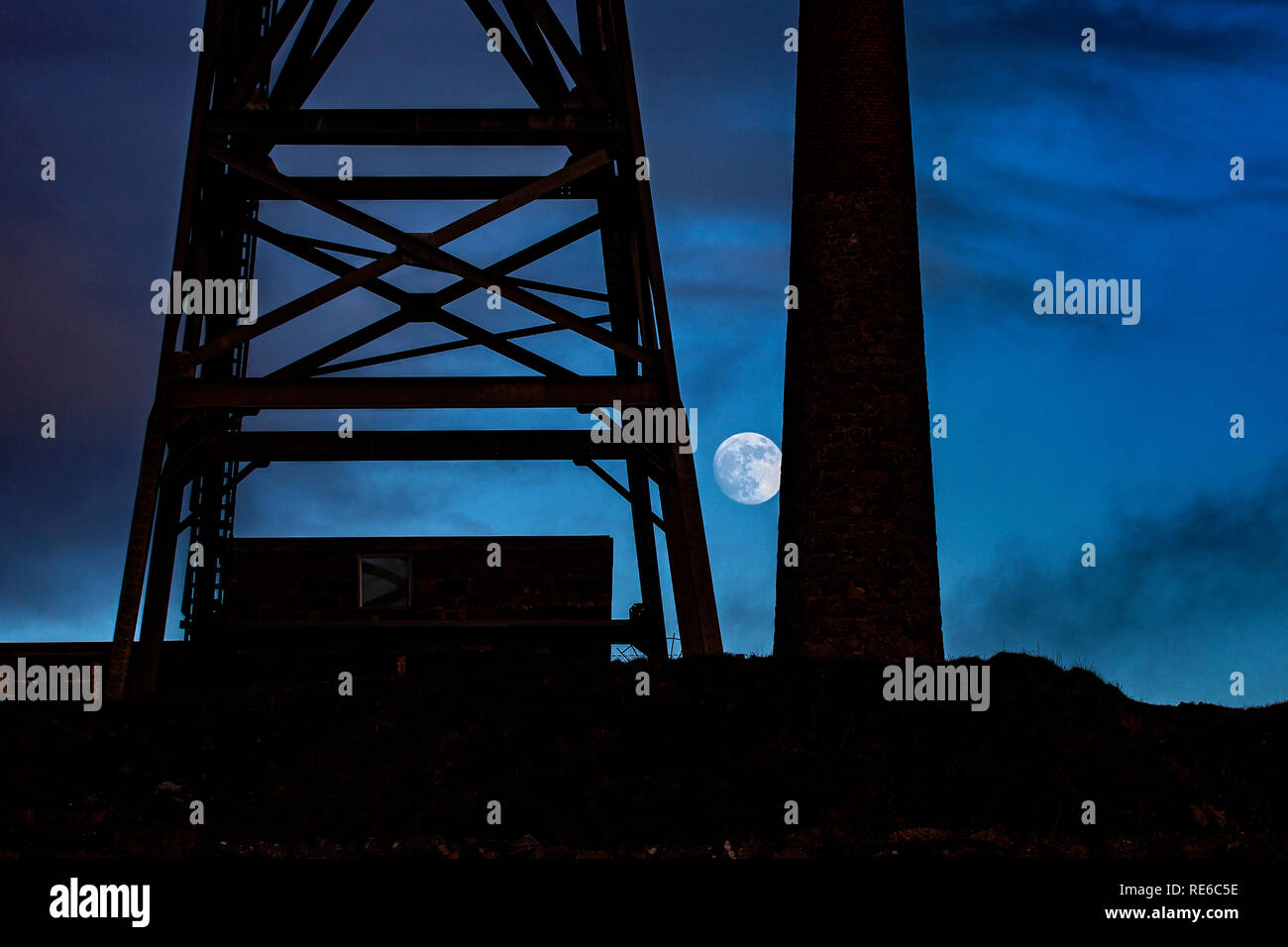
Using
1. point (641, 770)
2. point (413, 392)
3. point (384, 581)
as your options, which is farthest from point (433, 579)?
point (641, 770)

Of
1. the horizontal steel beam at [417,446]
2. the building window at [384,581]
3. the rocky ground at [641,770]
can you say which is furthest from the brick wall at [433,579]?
the rocky ground at [641,770]

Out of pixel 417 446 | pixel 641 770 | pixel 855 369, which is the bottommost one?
pixel 641 770

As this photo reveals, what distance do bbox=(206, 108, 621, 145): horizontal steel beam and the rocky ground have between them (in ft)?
19.4

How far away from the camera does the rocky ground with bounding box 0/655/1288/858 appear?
39.8 feet

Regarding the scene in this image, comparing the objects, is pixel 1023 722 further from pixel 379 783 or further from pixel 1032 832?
pixel 379 783

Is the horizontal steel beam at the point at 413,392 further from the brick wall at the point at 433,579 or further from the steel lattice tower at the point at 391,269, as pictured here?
the brick wall at the point at 433,579

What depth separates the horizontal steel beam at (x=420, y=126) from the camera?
674 inches

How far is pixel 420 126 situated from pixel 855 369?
7.41 meters

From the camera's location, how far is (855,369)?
71.1ft

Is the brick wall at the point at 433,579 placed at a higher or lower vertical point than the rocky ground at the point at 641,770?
higher

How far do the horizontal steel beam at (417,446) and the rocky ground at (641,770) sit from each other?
374 centimetres

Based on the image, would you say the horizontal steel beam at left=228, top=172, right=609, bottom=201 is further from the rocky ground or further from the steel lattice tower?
the rocky ground

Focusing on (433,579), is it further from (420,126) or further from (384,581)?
(420,126)
